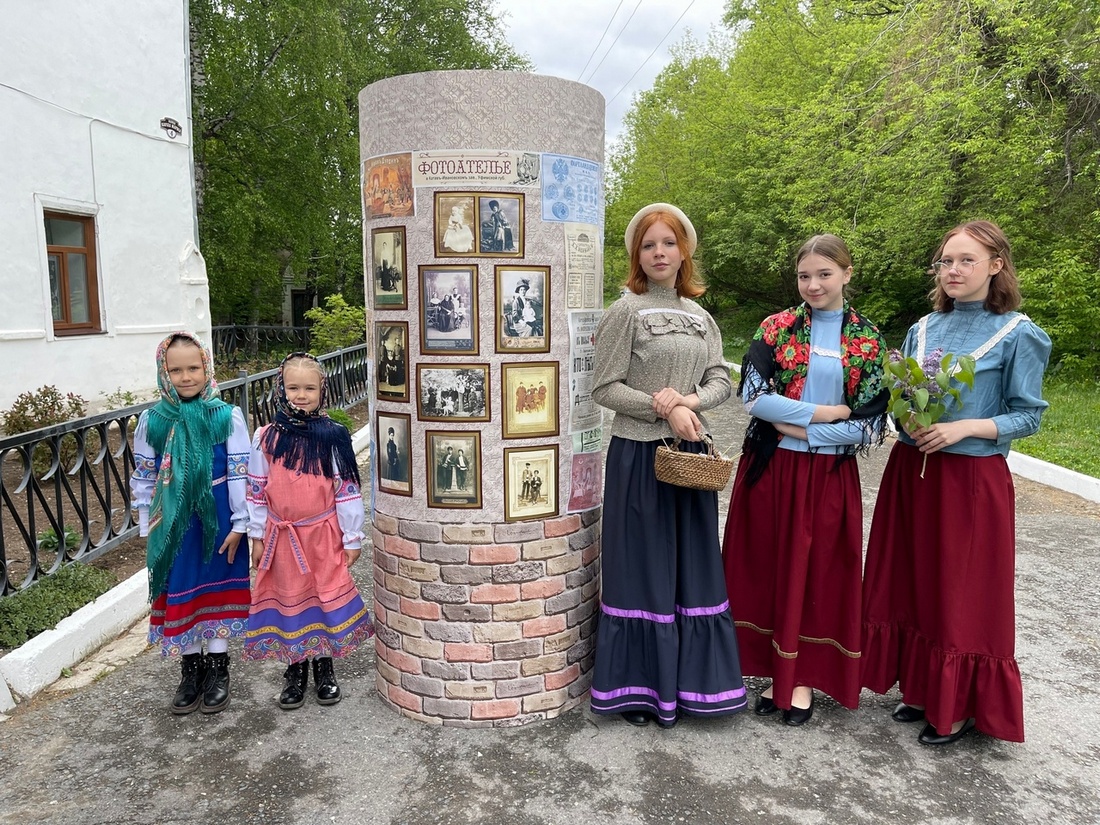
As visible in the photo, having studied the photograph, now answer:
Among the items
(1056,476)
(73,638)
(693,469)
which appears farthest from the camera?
(1056,476)

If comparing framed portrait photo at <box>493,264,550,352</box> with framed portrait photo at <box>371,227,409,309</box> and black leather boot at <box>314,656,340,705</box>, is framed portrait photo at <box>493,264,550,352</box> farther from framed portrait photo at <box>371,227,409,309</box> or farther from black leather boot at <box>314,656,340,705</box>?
black leather boot at <box>314,656,340,705</box>

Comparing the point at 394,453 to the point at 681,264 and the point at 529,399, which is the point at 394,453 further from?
the point at 681,264

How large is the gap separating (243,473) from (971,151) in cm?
1335

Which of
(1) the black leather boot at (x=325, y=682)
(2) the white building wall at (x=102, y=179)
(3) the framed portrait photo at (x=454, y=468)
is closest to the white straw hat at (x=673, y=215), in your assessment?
(3) the framed portrait photo at (x=454, y=468)

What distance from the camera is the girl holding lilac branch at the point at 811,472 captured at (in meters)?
3.21

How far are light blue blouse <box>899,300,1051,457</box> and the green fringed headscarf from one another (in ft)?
10.4

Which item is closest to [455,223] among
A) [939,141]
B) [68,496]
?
[68,496]

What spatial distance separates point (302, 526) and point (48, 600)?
1792 mm

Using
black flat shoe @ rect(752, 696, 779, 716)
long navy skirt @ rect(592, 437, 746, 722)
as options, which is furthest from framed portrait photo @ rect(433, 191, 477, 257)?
black flat shoe @ rect(752, 696, 779, 716)

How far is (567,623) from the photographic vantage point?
135 inches

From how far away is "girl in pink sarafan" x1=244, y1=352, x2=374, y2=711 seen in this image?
11.0 feet

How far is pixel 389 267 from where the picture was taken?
3.20 meters

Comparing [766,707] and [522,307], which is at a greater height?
[522,307]

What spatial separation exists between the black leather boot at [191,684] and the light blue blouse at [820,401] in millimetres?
2797
